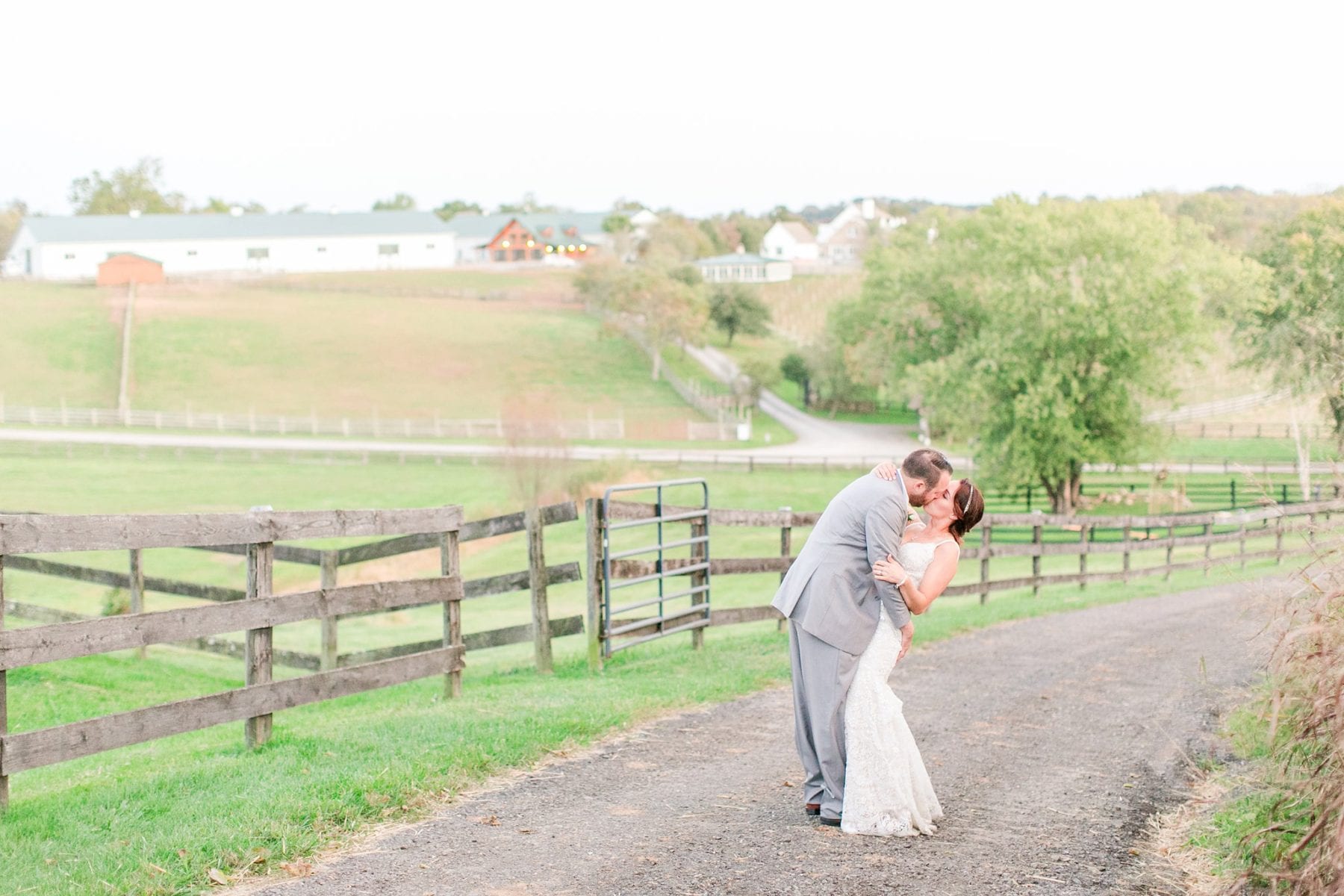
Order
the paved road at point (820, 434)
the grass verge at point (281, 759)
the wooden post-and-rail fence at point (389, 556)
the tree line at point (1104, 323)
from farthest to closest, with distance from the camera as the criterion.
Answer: the paved road at point (820, 434) < the tree line at point (1104, 323) < the wooden post-and-rail fence at point (389, 556) < the grass verge at point (281, 759)

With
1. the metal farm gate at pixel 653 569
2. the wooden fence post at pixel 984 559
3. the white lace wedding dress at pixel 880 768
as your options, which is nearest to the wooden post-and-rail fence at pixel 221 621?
the metal farm gate at pixel 653 569

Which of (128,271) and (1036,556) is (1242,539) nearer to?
(1036,556)

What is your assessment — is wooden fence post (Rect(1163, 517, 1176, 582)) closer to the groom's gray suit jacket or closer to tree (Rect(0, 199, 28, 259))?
the groom's gray suit jacket

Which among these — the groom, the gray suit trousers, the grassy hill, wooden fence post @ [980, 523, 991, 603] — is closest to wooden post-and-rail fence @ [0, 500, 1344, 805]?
the groom

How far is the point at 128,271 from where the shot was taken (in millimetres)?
94500

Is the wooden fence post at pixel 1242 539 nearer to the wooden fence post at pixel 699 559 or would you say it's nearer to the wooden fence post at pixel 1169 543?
the wooden fence post at pixel 1169 543

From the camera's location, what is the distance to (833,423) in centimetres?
7200

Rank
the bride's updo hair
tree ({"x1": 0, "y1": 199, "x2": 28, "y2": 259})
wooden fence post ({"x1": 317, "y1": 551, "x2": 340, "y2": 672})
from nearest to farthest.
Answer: the bride's updo hair
wooden fence post ({"x1": 317, "y1": 551, "x2": 340, "y2": 672})
tree ({"x1": 0, "y1": 199, "x2": 28, "y2": 259})

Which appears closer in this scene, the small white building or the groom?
the groom

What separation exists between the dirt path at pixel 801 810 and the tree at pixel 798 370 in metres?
67.7

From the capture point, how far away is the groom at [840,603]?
6258 mm

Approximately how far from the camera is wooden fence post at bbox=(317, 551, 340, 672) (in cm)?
1091

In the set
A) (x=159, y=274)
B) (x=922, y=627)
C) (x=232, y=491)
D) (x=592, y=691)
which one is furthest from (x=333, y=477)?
(x=159, y=274)

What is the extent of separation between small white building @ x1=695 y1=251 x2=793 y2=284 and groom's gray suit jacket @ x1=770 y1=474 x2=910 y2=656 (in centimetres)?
11904
